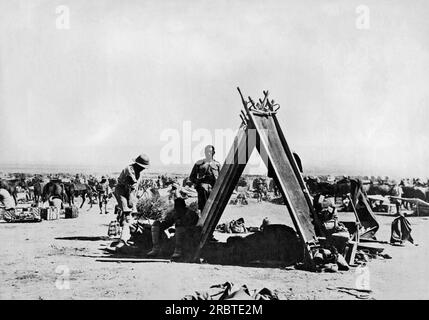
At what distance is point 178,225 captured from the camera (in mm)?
10305

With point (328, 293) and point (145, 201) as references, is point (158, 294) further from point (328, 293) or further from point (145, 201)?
point (145, 201)

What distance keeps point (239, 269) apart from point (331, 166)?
23.4ft

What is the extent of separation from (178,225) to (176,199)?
0.63 metres

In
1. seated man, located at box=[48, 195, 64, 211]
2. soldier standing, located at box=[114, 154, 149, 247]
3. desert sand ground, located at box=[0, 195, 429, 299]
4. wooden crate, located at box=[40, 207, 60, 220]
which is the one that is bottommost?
desert sand ground, located at box=[0, 195, 429, 299]

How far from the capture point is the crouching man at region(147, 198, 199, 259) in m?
10.2

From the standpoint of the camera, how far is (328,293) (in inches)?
336

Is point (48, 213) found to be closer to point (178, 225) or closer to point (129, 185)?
point (129, 185)

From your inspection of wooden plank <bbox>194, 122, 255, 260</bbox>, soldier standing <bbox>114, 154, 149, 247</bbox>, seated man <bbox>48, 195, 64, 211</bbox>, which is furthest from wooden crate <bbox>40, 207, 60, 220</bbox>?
wooden plank <bbox>194, 122, 255, 260</bbox>

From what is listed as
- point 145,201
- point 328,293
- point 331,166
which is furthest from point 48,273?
point 331,166

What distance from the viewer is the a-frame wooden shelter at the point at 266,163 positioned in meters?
9.80

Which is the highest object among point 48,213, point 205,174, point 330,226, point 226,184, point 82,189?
point 205,174

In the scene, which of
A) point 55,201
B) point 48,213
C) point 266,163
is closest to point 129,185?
point 266,163

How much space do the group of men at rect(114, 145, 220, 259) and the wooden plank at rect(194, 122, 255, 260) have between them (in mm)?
508

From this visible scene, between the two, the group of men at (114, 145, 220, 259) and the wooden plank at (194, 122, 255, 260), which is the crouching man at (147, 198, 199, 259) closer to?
the group of men at (114, 145, 220, 259)
